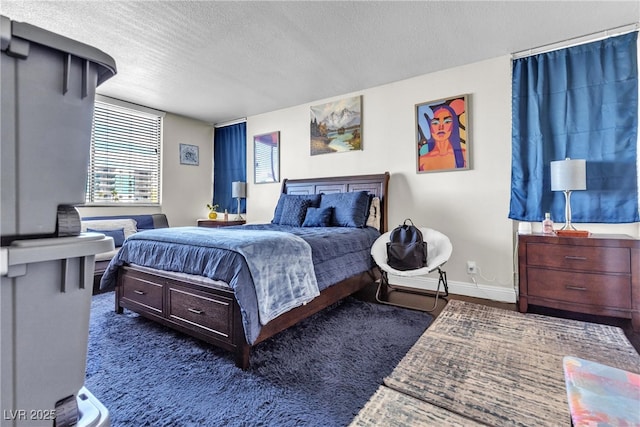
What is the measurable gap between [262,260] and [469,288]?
236cm

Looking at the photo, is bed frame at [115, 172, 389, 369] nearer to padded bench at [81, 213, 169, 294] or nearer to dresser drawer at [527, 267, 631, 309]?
padded bench at [81, 213, 169, 294]

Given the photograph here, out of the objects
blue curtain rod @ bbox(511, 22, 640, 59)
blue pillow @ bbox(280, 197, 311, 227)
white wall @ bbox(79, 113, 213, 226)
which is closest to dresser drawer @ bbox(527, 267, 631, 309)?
blue curtain rod @ bbox(511, 22, 640, 59)

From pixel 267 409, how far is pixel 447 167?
2862 mm

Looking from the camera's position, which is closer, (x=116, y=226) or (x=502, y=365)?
(x=502, y=365)

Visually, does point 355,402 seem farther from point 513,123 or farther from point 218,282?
point 513,123

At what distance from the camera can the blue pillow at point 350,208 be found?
330 centimetres

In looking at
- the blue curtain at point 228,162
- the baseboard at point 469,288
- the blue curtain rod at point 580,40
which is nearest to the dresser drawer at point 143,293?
the baseboard at point 469,288

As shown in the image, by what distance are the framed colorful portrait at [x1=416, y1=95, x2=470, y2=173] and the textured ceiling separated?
0.42 metres

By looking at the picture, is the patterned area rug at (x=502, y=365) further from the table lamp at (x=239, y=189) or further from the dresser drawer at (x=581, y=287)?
the table lamp at (x=239, y=189)

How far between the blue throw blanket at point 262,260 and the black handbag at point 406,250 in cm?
95

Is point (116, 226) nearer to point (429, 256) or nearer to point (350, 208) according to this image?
point (350, 208)

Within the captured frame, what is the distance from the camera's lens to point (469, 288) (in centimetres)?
314

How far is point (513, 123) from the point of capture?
2916 millimetres

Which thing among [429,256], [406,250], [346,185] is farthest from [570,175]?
[346,185]
